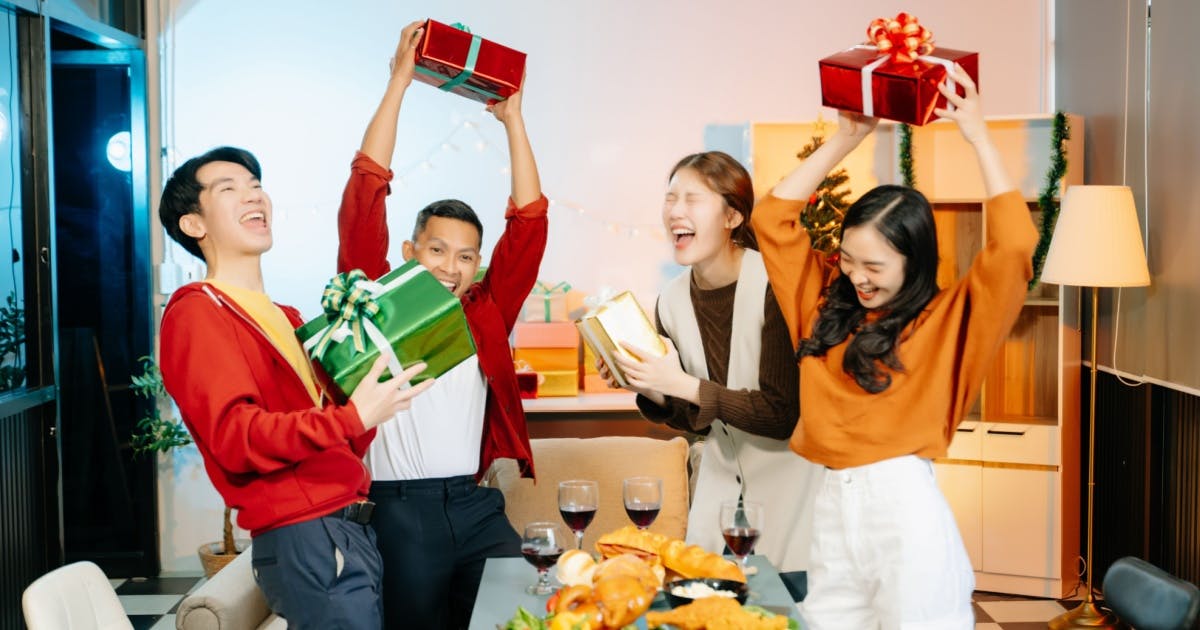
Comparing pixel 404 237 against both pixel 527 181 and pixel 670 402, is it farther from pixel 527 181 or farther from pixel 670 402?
pixel 670 402

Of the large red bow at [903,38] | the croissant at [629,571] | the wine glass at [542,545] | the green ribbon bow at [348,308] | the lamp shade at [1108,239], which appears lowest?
the croissant at [629,571]

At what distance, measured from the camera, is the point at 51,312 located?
413 centimetres

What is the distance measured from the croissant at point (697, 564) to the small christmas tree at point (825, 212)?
2550 mm

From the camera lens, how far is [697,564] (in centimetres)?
205

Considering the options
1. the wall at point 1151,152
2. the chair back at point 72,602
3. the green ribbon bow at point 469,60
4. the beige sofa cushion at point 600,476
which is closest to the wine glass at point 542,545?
the chair back at point 72,602

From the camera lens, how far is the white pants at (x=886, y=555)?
2.05 meters

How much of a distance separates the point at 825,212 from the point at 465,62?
7.59 feet

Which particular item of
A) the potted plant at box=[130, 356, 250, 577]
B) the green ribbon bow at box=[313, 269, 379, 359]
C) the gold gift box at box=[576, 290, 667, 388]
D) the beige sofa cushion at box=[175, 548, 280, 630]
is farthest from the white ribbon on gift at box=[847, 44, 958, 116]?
the potted plant at box=[130, 356, 250, 577]

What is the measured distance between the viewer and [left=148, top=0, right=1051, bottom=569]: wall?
5.07 m

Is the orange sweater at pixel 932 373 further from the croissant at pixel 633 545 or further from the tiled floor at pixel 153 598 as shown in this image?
the tiled floor at pixel 153 598

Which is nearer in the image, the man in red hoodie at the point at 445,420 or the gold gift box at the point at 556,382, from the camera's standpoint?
the man in red hoodie at the point at 445,420

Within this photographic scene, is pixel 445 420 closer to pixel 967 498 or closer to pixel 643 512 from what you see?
pixel 643 512

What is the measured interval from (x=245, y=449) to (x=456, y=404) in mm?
791

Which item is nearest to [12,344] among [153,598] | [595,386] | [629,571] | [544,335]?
[153,598]
